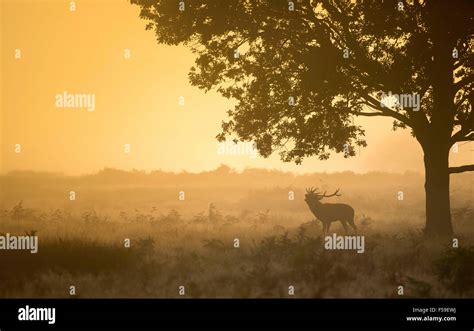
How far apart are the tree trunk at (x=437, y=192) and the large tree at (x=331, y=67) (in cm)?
4

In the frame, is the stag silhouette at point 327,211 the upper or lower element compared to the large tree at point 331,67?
lower

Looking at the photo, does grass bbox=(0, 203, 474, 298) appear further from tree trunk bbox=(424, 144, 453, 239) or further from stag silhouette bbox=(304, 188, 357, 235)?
stag silhouette bbox=(304, 188, 357, 235)

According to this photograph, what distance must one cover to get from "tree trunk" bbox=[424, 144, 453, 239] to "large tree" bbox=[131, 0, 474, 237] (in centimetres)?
4

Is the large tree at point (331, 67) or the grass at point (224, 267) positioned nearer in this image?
the grass at point (224, 267)

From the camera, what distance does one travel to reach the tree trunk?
27.3 metres

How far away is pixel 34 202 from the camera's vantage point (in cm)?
3644

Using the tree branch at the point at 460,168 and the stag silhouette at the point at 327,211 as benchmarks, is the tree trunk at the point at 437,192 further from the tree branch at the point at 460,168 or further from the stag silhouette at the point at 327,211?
the stag silhouette at the point at 327,211

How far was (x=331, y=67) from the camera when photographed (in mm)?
26562

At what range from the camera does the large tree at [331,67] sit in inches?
1037

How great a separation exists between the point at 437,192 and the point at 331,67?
655cm

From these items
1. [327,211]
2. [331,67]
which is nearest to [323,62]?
[331,67]
